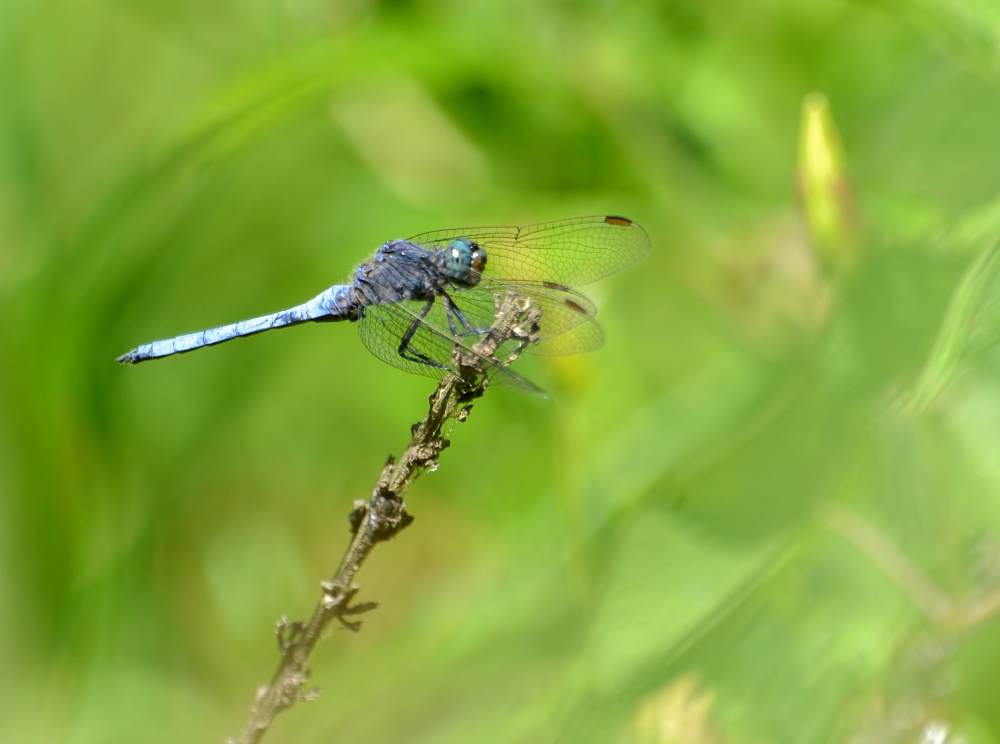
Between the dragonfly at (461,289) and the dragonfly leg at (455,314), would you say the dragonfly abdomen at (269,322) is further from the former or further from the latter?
the dragonfly leg at (455,314)

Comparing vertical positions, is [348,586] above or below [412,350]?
below

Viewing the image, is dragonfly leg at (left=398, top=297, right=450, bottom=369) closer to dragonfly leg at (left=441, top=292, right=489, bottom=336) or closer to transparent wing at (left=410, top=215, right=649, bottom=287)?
dragonfly leg at (left=441, top=292, right=489, bottom=336)

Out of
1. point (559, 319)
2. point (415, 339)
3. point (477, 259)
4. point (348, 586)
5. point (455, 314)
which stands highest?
point (477, 259)

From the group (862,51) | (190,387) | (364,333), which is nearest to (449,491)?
(364,333)

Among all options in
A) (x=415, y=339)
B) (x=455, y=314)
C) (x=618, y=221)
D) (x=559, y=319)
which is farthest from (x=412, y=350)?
(x=618, y=221)

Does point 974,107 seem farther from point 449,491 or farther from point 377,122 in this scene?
point 377,122

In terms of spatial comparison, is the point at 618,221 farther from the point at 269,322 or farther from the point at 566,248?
the point at 269,322

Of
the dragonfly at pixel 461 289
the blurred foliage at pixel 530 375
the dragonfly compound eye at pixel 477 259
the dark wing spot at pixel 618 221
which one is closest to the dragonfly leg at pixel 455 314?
the dragonfly at pixel 461 289
